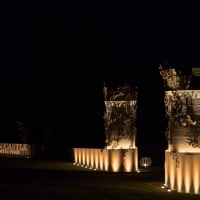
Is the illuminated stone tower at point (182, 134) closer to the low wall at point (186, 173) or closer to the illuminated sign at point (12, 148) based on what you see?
the low wall at point (186, 173)

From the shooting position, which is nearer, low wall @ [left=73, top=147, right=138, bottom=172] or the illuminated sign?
low wall @ [left=73, top=147, right=138, bottom=172]

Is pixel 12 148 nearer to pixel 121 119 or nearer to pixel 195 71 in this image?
pixel 121 119

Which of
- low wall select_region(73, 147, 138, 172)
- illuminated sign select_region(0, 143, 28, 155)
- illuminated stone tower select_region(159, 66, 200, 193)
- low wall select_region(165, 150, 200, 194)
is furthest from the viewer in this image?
illuminated sign select_region(0, 143, 28, 155)

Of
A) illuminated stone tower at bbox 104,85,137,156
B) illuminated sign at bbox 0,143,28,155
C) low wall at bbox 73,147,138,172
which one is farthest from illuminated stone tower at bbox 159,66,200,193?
illuminated sign at bbox 0,143,28,155

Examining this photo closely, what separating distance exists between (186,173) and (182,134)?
111 cm

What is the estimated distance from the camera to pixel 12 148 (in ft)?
90.3

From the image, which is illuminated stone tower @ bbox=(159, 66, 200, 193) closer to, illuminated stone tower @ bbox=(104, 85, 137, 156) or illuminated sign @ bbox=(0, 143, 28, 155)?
illuminated stone tower @ bbox=(104, 85, 137, 156)

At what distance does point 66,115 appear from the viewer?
3362cm

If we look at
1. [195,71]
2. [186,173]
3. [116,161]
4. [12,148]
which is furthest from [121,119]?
[12,148]

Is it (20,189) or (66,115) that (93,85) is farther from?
(20,189)

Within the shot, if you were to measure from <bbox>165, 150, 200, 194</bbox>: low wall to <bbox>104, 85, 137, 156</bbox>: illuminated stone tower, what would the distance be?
6.24m

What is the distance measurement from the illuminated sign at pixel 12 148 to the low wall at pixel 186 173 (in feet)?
48.8

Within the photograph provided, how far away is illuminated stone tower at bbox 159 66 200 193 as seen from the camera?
12.5 meters

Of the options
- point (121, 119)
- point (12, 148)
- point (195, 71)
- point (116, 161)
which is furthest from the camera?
point (12, 148)
